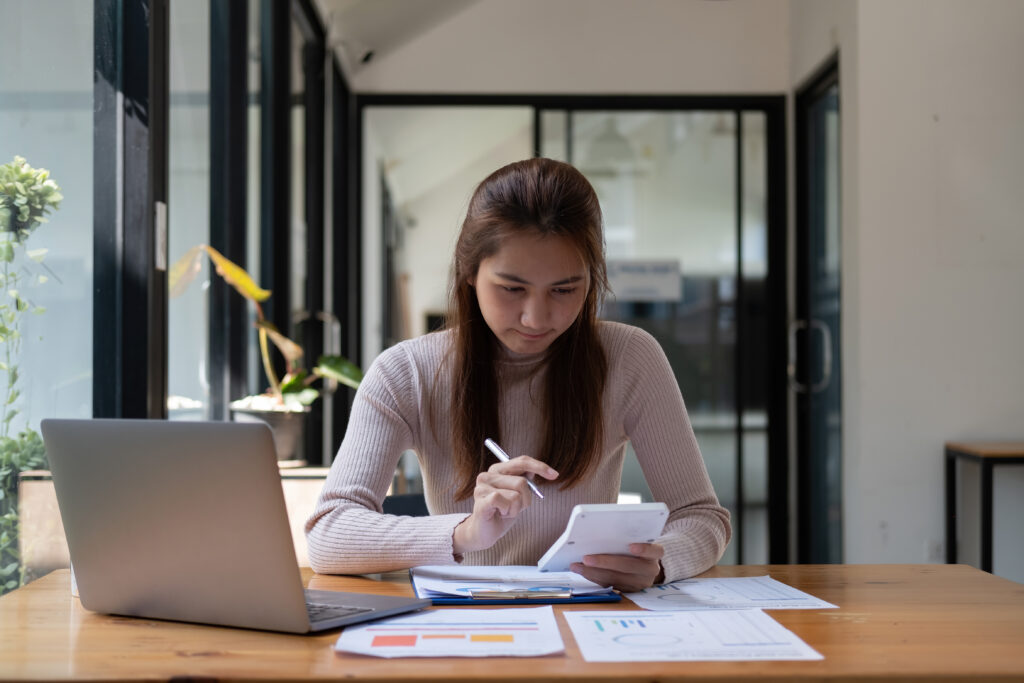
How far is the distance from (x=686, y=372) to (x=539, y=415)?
3026mm

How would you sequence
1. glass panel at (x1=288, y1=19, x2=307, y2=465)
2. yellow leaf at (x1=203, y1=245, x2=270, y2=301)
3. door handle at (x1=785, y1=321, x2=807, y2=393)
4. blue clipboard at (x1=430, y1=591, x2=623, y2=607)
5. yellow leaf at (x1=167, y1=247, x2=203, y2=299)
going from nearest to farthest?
1. blue clipboard at (x1=430, y1=591, x2=623, y2=607)
2. yellow leaf at (x1=167, y1=247, x2=203, y2=299)
3. yellow leaf at (x1=203, y1=245, x2=270, y2=301)
4. glass panel at (x1=288, y1=19, x2=307, y2=465)
5. door handle at (x1=785, y1=321, x2=807, y2=393)

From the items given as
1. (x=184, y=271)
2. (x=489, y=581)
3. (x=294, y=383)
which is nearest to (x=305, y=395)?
(x=294, y=383)

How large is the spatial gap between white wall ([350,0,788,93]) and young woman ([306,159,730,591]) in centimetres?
309

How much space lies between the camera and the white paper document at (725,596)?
3.62 ft

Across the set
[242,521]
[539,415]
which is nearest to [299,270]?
[539,415]

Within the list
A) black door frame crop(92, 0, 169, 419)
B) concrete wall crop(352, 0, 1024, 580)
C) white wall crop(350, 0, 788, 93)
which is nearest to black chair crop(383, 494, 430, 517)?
black door frame crop(92, 0, 169, 419)

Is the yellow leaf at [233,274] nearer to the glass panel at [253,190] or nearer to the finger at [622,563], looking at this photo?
the glass panel at [253,190]

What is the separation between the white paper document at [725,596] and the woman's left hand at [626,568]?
16 mm

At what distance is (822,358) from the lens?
4.12 metres

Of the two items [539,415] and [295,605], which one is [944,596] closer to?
[539,415]

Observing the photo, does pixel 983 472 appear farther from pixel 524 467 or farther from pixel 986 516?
pixel 524 467

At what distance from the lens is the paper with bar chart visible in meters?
0.90

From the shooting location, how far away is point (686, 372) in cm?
450

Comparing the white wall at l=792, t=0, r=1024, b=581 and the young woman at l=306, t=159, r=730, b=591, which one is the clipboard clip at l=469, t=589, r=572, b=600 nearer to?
the young woman at l=306, t=159, r=730, b=591
